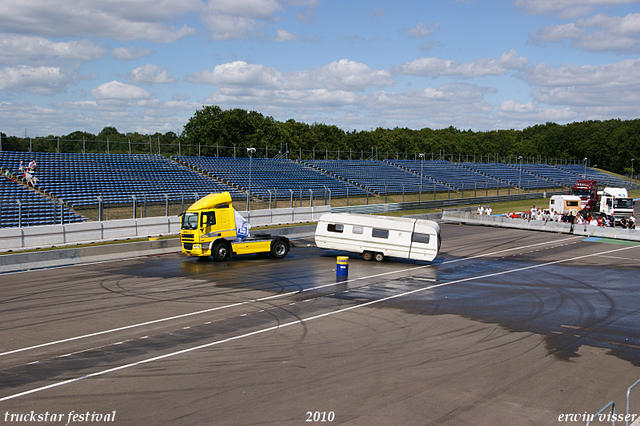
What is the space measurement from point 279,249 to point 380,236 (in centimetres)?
508

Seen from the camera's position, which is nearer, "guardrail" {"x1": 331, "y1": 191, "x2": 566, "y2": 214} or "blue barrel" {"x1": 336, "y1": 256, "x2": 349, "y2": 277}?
"blue barrel" {"x1": 336, "y1": 256, "x2": 349, "y2": 277}

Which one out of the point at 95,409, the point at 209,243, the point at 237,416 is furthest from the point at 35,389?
the point at 209,243

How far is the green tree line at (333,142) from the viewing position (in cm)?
6205

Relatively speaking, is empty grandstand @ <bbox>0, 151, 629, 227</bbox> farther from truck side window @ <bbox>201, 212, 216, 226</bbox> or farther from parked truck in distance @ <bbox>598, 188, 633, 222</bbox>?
parked truck in distance @ <bbox>598, 188, 633, 222</bbox>

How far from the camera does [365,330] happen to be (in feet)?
46.3

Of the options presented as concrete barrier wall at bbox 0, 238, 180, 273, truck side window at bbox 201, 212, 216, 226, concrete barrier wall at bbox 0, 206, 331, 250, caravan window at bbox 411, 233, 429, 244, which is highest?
truck side window at bbox 201, 212, 216, 226

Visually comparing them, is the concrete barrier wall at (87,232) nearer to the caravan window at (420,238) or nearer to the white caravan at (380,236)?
the white caravan at (380,236)

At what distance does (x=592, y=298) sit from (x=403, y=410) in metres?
12.5

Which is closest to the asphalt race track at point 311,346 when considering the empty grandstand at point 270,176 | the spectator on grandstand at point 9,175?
the spectator on grandstand at point 9,175

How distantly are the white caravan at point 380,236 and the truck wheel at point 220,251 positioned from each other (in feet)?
Answer: 15.2

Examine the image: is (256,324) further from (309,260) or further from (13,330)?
(309,260)

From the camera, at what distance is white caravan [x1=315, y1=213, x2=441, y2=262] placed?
2472 centimetres

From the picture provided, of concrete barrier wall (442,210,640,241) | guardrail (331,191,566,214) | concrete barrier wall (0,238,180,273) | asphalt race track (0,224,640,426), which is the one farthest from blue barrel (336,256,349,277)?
concrete barrier wall (442,210,640,241)

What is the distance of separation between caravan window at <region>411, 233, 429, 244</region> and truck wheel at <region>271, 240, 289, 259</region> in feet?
20.8
